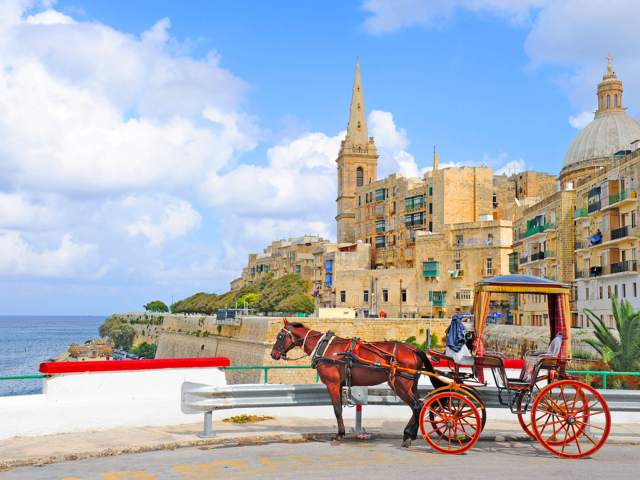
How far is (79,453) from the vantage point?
30.6ft

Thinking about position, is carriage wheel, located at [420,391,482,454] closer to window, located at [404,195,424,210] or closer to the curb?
the curb

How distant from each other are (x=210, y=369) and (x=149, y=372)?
3.54ft

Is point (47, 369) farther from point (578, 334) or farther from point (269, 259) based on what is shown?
point (269, 259)

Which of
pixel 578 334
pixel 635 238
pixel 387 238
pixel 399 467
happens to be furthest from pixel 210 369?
pixel 387 238

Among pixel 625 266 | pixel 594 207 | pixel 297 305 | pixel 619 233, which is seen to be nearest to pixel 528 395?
pixel 625 266

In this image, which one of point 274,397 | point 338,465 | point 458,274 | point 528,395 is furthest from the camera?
point 458,274

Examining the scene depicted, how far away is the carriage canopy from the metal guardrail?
127cm

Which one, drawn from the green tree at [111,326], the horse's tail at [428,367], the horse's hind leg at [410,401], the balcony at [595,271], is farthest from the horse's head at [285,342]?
the green tree at [111,326]

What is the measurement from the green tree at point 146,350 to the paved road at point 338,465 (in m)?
88.2

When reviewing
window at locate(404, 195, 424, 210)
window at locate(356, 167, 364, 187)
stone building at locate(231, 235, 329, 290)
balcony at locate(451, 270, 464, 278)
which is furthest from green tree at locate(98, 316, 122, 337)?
balcony at locate(451, 270, 464, 278)

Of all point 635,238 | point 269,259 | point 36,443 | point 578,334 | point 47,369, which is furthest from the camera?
point 269,259

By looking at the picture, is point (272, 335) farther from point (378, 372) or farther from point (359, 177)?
point (359, 177)

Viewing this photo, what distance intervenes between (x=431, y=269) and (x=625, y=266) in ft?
96.4

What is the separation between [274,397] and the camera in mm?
10805
